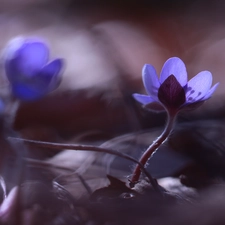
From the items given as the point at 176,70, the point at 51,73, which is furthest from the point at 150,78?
the point at 51,73

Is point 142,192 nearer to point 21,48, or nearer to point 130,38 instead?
point 21,48

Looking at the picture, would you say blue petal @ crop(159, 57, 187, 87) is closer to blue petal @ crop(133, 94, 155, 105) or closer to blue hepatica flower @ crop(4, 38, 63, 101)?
blue petal @ crop(133, 94, 155, 105)

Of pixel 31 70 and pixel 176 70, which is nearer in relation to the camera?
pixel 176 70

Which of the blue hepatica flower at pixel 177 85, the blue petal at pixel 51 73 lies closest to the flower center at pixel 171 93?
the blue hepatica flower at pixel 177 85

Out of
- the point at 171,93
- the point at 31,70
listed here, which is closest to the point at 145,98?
the point at 171,93

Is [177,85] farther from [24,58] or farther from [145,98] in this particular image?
[24,58]

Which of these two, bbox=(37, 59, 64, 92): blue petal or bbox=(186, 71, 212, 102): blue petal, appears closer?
bbox=(186, 71, 212, 102): blue petal

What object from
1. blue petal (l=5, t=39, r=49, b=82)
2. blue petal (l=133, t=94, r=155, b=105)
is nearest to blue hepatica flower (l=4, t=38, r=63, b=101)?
blue petal (l=5, t=39, r=49, b=82)

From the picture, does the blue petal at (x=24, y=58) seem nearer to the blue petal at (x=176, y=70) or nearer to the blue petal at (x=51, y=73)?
the blue petal at (x=51, y=73)
